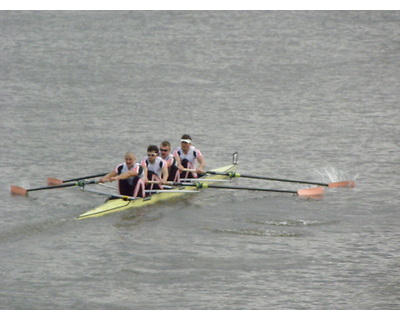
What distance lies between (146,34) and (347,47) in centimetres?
1079

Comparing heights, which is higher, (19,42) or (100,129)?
(19,42)

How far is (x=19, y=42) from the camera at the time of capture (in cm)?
4778

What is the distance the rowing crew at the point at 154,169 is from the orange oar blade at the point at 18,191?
8.15 ft

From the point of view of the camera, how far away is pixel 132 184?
22.3 metres

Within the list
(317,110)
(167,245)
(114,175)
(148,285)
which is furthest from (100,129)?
(148,285)

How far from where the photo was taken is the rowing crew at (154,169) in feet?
72.2

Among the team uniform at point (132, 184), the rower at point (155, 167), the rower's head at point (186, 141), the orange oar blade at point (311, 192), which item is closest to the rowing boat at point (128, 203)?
the team uniform at point (132, 184)

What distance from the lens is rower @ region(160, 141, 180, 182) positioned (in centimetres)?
2391

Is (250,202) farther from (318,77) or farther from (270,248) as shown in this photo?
(318,77)

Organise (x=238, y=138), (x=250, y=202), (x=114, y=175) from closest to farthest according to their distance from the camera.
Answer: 1. (x=114, y=175)
2. (x=250, y=202)
3. (x=238, y=138)

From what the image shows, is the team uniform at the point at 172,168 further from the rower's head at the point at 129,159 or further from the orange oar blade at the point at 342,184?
the orange oar blade at the point at 342,184

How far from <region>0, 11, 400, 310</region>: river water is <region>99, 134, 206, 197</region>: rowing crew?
25.3 inches

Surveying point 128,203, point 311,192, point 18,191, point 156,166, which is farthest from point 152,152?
point 311,192

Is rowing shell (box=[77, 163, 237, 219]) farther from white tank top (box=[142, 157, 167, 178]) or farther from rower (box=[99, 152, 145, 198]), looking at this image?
white tank top (box=[142, 157, 167, 178])
